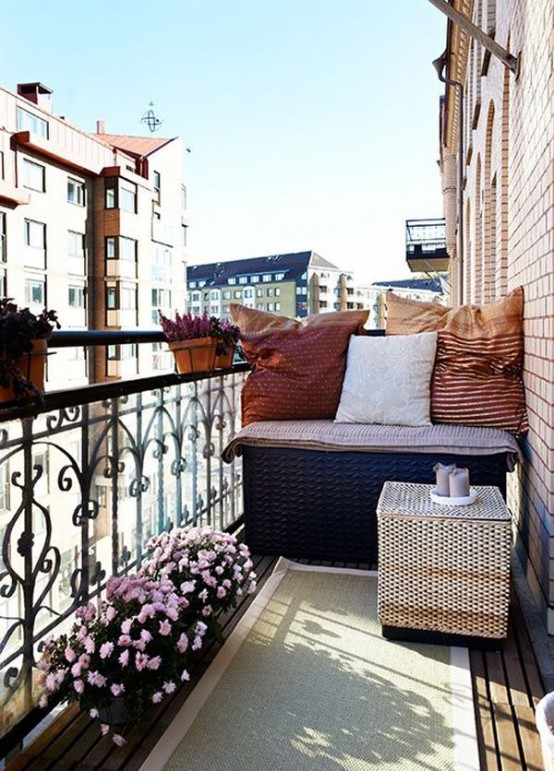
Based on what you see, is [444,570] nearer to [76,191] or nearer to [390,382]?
[390,382]

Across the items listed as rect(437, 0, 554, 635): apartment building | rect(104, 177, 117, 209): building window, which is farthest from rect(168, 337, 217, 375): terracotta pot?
rect(104, 177, 117, 209): building window

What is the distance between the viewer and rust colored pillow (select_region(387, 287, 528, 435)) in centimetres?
274

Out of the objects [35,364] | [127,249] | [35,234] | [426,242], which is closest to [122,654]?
[35,364]

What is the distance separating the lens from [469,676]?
186cm

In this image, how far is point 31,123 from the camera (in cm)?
3094

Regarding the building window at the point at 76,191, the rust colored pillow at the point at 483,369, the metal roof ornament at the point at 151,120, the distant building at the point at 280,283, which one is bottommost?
the rust colored pillow at the point at 483,369

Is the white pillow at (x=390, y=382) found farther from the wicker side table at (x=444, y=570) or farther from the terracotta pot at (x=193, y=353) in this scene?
the wicker side table at (x=444, y=570)

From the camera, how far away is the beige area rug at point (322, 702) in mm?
1517

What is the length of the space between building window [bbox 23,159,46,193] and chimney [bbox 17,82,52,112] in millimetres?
3173

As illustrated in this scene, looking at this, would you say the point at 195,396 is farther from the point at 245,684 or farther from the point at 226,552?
the point at 245,684

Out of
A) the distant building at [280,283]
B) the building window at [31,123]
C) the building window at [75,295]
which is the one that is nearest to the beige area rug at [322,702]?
the distant building at [280,283]

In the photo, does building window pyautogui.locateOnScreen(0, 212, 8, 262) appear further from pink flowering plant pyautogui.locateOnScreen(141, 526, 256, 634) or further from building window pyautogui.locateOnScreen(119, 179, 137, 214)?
pink flowering plant pyautogui.locateOnScreen(141, 526, 256, 634)

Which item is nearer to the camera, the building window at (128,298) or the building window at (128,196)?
the building window at (128,196)

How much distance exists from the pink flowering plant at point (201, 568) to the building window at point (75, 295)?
34117 mm
